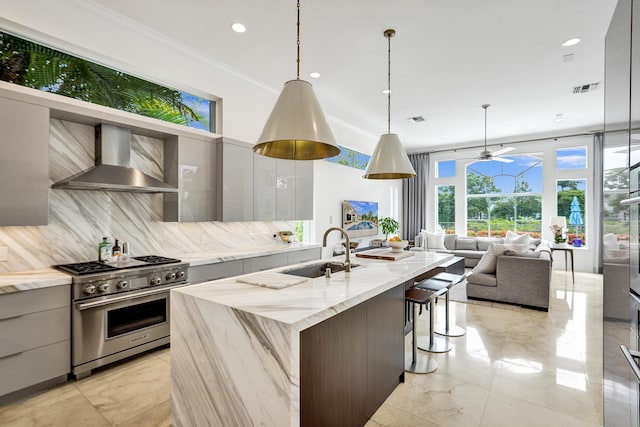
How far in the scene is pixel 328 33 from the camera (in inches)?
125

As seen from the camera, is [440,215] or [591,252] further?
[440,215]

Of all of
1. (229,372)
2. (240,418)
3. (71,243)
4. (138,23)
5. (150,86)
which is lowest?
(240,418)

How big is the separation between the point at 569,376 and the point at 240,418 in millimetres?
2622

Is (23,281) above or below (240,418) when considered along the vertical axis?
above

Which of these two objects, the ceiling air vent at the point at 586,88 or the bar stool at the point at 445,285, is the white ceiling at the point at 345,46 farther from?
the bar stool at the point at 445,285

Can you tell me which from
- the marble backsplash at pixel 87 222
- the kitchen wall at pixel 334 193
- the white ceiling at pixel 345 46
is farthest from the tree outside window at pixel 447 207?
the marble backsplash at pixel 87 222

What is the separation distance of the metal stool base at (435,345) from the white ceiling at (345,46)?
3.11 meters

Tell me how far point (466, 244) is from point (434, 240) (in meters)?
0.75

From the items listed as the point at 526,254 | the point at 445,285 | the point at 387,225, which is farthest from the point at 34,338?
the point at 387,225

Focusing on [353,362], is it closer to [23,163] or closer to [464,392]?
Result: [464,392]

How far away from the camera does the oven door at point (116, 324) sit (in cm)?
238

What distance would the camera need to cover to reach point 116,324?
8.48 ft

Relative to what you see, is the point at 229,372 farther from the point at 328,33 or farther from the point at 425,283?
the point at 328,33

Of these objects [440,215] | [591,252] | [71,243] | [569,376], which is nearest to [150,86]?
[71,243]
